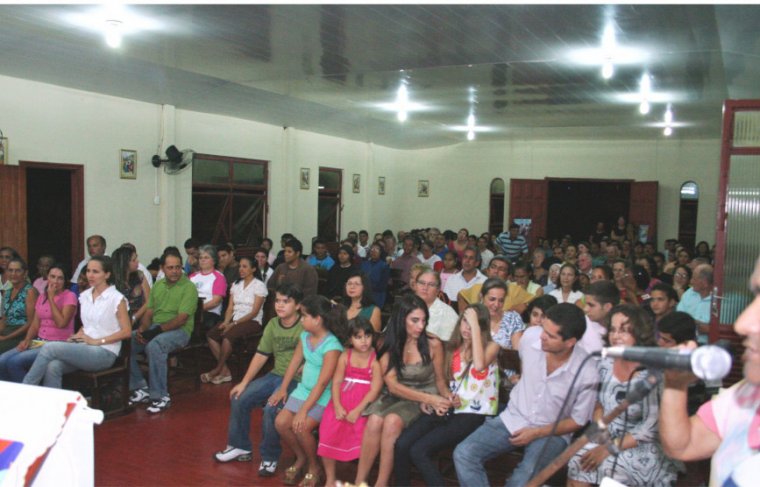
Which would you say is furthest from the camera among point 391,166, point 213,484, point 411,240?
point 391,166

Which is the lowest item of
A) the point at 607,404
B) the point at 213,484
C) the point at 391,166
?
the point at 213,484

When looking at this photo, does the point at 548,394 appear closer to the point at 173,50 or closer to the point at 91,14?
the point at 91,14

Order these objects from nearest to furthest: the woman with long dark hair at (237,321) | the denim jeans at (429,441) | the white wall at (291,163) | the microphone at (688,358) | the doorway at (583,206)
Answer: the microphone at (688,358), the denim jeans at (429,441), the woman with long dark hair at (237,321), the white wall at (291,163), the doorway at (583,206)

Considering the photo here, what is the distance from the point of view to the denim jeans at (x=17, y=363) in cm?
471

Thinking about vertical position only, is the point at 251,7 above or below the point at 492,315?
above

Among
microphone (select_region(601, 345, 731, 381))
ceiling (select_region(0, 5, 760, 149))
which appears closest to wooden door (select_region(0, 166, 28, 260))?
ceiling (select_region(0, 5, 760, 149))

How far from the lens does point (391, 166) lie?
15.4 m

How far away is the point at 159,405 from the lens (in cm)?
500

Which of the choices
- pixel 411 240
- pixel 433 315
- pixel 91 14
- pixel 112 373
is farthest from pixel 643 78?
pixel 112 373

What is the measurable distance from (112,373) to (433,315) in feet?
7.43

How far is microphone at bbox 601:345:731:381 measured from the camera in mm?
1257

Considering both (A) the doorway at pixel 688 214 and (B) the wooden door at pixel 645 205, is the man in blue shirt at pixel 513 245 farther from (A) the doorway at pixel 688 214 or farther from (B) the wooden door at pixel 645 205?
(A) the doorway at pixel 688 214

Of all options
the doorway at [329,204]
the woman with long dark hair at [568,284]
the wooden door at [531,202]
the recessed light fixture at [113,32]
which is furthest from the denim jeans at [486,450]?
the wooden door at [531,202]

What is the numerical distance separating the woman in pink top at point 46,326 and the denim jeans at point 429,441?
2.80m
